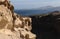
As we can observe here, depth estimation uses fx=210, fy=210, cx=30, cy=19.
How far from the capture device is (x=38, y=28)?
46719 mm

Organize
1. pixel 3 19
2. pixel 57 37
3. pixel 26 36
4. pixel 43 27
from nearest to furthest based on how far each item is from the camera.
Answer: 1. pixel 3 19
2. pixel 26 36
3. pixel 57 37
4. pixel 43 27

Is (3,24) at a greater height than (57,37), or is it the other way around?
→ (3,24)

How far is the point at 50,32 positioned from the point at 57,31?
1700 millimetres

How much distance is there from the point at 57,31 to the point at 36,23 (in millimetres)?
5702

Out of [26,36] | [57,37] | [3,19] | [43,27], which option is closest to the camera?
[3,19]

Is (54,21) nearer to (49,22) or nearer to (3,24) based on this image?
(49,22)

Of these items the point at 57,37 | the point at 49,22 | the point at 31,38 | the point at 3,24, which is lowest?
the point at 57,37

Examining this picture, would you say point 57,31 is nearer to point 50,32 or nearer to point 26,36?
point 50,32

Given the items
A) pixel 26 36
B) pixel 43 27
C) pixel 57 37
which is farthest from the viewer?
pixel 43 27

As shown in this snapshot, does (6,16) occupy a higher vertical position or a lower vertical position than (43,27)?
higher

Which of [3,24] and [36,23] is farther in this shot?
[36,23]

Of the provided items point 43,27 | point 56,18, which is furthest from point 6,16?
point 43,27

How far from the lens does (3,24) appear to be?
6.00 metres

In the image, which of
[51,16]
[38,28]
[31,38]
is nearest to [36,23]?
[38,28]
